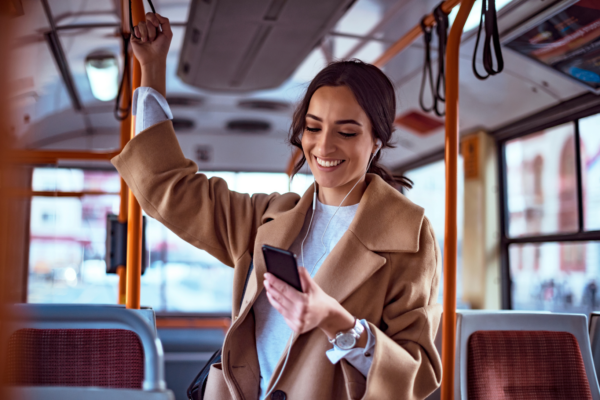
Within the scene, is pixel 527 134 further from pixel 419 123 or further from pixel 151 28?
pixel 151 28

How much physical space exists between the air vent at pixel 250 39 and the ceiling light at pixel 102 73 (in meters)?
0.60

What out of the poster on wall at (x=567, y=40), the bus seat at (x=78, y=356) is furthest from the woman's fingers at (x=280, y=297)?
the poster on wall at (x=567, y=40)

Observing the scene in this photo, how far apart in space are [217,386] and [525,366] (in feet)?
4.04

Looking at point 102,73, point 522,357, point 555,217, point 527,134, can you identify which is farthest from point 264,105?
point 522,357

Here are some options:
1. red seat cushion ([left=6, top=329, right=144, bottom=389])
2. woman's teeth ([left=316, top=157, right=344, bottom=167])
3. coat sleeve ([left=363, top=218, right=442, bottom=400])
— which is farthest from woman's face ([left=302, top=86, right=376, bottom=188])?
red seat cushion ([left=6, top=329, right=144, bottom=389])

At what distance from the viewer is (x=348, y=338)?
1.28 meters

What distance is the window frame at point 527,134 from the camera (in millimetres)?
3717

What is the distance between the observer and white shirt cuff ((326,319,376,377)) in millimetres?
1303

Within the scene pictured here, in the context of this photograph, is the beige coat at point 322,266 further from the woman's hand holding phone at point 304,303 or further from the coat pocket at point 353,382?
the woman's hand holding phone at point 304,303

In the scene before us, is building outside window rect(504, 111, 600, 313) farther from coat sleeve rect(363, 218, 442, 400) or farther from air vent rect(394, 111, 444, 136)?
coat sleeve rect(363, 218, 442, 400)

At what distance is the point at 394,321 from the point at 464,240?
3.85 m

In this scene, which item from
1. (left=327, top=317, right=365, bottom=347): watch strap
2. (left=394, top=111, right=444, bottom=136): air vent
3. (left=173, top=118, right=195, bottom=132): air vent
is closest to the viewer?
(left=327, top=317, right=365, bottom=347): watch strap

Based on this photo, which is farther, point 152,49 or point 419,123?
point 419,123

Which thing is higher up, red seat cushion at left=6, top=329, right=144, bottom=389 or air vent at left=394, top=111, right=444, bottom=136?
air vent at left=394, top=111, right=444, bottom=136
